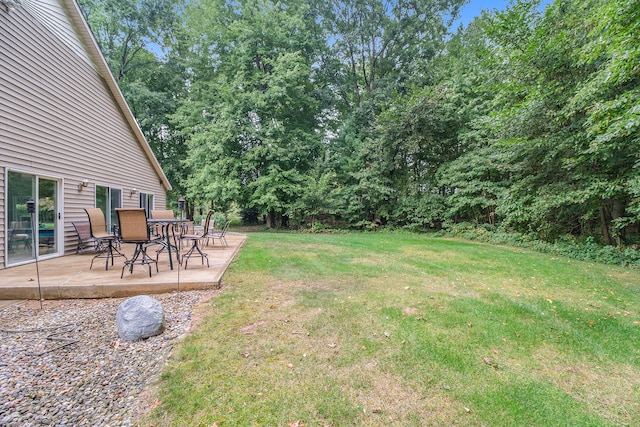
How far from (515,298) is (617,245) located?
234 inches

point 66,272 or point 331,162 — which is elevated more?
point 331,162

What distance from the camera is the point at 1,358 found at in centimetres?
219

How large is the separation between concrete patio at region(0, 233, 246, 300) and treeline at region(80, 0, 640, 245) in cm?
806

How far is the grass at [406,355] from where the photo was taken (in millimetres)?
1713

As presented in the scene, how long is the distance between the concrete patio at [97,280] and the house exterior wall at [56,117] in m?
1.12

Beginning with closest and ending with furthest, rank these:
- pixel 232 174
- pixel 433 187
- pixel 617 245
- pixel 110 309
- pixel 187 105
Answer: pixel 110 309
pixel 617 245
pixel 433 187
pixel 232 174
pixel 187 105

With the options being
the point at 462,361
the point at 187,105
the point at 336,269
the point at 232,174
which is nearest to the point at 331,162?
the point at 232,174

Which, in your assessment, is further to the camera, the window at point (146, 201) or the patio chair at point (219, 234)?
the window at point (146, 201)

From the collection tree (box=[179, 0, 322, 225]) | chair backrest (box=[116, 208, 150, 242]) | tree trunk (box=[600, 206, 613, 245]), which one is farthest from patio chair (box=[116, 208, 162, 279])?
tree trunk (box=[600, 206, 613, 245])

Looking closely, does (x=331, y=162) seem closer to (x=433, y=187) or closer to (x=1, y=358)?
(x=433, y=187)

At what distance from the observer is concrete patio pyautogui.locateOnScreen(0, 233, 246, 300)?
3428 millimetres

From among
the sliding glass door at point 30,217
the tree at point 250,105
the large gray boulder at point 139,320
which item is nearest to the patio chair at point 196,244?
the large gray boulder at point 139,320

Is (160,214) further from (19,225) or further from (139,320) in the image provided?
(139,320)

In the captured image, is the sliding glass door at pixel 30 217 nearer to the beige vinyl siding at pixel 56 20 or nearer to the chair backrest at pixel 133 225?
the chair backrest at pixel 133 225
